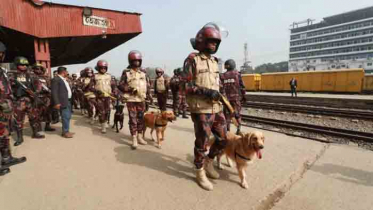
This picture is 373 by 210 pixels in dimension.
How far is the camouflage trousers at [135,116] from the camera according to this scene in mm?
4973

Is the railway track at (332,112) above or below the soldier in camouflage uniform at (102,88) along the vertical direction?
below

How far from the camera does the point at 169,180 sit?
3336 millimetres

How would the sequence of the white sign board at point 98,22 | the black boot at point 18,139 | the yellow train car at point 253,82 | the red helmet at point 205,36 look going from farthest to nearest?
the yellow train car at point 253,82 → the white sign board at point 98,22 → the black boot at point 18,139 → the red helmet at point 205,36

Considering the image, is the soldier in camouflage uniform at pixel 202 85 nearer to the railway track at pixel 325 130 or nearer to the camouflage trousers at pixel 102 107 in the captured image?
the camouflage trousers at pixel 102 107

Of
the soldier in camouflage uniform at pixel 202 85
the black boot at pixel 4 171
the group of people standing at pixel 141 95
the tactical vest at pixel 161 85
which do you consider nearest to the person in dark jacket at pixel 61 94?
the group of people standing at pixel 141 95

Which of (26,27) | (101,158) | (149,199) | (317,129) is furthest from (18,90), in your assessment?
(317,129)

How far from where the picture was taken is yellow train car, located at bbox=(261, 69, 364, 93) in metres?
21.0

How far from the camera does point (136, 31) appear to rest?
13734 millimetres

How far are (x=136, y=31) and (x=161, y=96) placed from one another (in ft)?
23.2

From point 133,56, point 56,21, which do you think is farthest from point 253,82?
point 133,56

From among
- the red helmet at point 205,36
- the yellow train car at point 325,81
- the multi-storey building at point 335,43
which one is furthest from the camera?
the multi-storey building at point 335,43

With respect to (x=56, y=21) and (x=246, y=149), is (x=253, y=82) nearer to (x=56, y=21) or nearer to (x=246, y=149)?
(x=56, y=21)

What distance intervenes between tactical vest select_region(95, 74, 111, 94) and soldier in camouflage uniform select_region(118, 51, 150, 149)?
168 centimetres

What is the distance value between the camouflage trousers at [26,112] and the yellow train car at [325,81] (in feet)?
89.0
